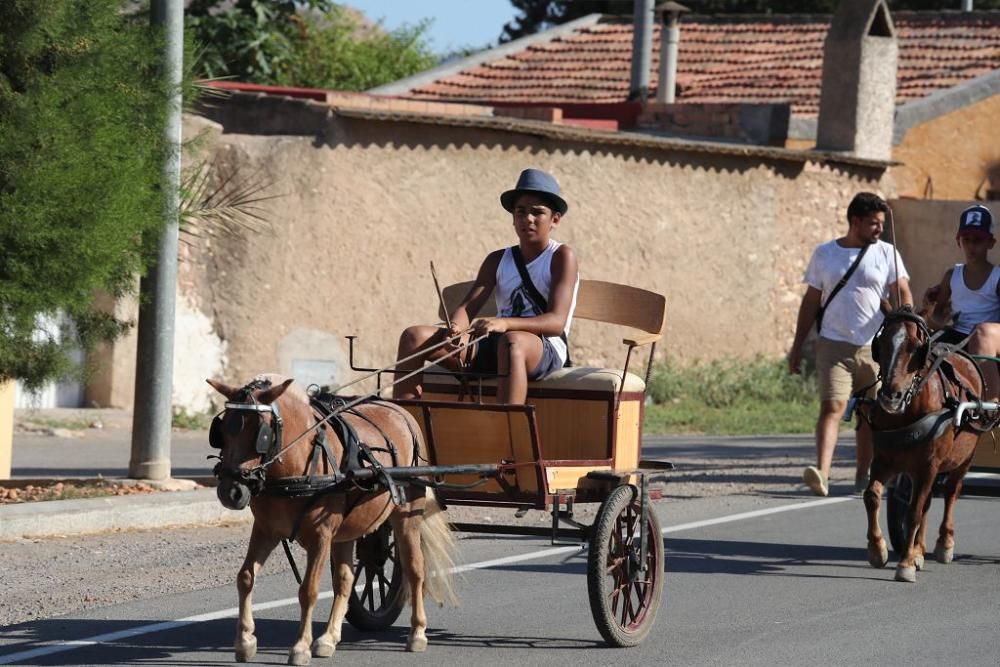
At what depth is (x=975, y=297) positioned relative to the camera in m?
10.6

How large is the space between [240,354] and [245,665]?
38.4ft

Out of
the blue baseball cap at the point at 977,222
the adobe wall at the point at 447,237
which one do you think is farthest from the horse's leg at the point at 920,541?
the adobe wall at the point at 447,237

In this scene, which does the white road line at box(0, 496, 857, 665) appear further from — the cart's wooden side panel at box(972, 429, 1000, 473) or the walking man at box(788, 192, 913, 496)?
the cart's wooden side panel at box(972, 429, 1000, 473)

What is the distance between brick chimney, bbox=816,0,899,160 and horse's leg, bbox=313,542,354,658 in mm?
19269

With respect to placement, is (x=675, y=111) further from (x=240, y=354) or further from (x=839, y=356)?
(x=839, y=356)

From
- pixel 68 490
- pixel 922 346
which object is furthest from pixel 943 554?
pixel 68 490

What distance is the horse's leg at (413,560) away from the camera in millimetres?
7191

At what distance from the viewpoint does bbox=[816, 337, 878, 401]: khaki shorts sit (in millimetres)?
12258

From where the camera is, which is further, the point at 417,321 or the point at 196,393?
the point at 417,321

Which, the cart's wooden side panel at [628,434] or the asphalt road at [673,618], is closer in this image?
the asphalt road at [673,618]

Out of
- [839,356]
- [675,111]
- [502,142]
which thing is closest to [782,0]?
[675,111]

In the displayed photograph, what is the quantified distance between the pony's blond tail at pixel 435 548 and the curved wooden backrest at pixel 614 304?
1088 mm

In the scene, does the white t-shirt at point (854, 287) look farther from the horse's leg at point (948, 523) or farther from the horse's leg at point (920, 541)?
the horse's leg at point (920, 541)

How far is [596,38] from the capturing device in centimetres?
3322
